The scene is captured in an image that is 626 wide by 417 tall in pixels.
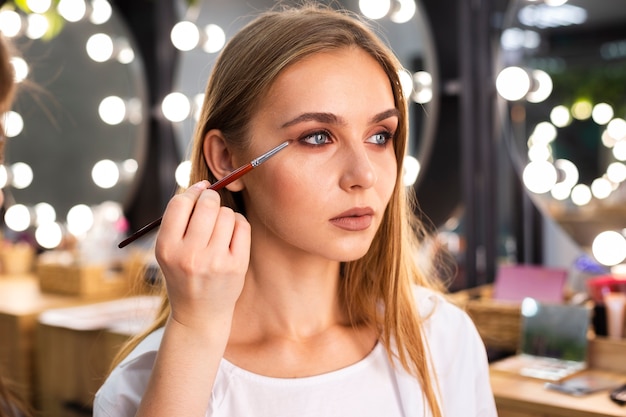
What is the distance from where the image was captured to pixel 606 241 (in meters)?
1.58

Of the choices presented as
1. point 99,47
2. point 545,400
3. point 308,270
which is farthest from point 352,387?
point 99,47

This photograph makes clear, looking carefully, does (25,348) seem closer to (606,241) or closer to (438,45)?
(438,45)

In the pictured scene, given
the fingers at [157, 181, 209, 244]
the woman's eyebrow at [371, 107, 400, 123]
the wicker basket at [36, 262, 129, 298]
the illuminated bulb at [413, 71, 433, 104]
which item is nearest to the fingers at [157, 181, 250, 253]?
the fingers at [157, 181, 209, 244]

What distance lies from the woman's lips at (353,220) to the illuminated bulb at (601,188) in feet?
2.82

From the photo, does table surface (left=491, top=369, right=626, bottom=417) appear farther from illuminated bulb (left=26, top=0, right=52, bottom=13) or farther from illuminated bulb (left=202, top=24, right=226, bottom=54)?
illuminated bulb (left=26, top=0, right=52, bottom=13)

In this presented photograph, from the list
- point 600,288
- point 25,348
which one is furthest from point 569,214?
point 25,348

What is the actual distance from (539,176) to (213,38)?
1.10 metres

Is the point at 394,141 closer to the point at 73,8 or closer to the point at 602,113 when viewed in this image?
A: the point at 602,113

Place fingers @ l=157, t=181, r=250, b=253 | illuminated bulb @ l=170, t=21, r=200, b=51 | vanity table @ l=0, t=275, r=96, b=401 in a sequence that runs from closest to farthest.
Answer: fingers @ l=157, t=181, r=250, b=253 → vanity table @ l=0, t=275, r=96, b=401 → illuminated bulb @ l=170, t=21, r=200, b=51

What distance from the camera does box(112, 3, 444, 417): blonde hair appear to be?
908 mm

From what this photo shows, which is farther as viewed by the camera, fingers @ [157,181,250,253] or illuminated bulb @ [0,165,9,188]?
illuminated bulb @ [0,165,9,188]

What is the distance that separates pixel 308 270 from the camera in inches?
37.9

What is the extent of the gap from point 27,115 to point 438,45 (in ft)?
4.94

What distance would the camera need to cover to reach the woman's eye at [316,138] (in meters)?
0.89
